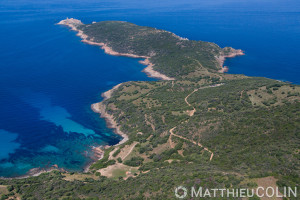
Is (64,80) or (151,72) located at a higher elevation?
(151,72)

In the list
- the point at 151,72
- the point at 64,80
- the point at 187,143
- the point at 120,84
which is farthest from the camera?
the point at 151,72

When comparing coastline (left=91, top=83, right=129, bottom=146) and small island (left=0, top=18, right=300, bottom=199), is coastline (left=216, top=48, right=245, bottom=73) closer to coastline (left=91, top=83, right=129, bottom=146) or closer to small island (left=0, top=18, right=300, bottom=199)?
small island (left=0, top=18, right=300, bottom=199)

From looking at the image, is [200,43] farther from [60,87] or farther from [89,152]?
[89,152]

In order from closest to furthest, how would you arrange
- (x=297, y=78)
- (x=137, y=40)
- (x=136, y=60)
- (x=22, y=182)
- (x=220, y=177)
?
(x=220, y=177) < (x=22, y=182) < (x=297, y=78) < (x=136, y=60) < (x=137, y=40)

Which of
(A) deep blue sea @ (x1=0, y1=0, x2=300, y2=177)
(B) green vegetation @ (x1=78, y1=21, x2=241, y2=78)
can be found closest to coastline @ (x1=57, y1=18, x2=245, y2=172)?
(B) green vegetation @ (x1=78, y1=21, x2=241, y2=78)

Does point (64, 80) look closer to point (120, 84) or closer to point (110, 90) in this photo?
point (110, 90)

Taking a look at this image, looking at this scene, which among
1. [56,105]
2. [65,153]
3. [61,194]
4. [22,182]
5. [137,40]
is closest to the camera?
[61,194]

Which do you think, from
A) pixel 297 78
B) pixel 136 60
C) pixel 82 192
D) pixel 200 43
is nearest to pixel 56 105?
pixel 82 192

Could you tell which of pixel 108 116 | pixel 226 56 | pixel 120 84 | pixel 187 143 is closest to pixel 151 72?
pixel 120 84
